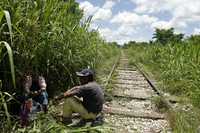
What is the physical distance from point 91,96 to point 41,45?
1102 mm

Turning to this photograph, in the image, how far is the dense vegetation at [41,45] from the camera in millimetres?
5320

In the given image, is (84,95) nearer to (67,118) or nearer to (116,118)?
(67,118)

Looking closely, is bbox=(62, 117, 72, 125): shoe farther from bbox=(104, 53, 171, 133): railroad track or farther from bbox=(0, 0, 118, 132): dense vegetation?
bbox=(0, 0, 118, 132): dense vegetation

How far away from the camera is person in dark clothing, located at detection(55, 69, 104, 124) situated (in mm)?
6473

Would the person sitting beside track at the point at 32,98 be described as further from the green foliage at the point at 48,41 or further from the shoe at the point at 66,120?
the shoe at the point at 66,120

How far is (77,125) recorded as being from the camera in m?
6.28

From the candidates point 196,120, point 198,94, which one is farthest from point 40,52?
point 198,94

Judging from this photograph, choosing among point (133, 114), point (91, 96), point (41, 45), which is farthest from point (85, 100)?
point (133, 114)

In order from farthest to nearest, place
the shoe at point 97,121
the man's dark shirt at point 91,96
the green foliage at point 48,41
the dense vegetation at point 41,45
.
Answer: the man's dark shirt at point 91,96 < the shoe at point 97,121 < the green foliage at point 48,41 < the dense vegetation at point 41,45

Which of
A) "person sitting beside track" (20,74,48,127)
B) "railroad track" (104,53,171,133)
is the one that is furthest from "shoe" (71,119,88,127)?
"person sitting beside track" (20,74,48,127)

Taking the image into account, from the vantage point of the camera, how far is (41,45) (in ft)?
20.7

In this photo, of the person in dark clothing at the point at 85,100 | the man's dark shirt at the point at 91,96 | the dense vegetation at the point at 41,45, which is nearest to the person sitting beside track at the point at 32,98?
the dense vegetation at the point at 41,45

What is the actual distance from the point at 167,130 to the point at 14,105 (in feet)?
8.17

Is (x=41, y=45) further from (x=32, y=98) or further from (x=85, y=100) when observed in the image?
(x=85, y=100)
